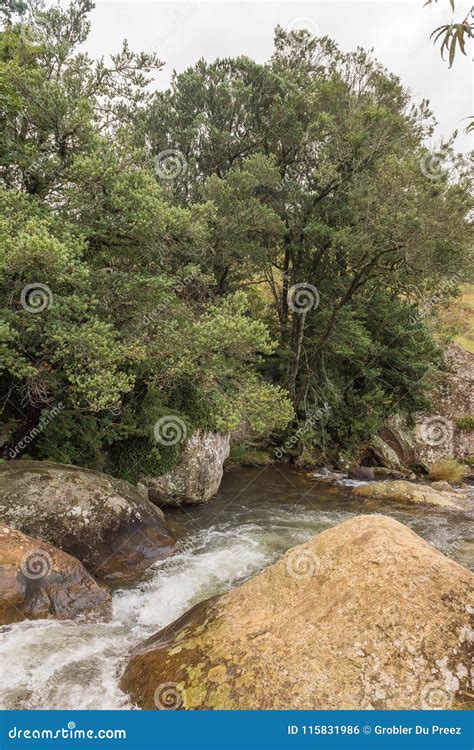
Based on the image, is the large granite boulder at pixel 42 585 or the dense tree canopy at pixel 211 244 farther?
the dense tree canopy at pixel 211 244

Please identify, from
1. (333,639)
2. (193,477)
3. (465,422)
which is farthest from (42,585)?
(465,422)

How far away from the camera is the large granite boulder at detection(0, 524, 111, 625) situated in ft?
24.1

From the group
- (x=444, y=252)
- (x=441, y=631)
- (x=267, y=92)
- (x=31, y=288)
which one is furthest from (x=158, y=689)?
(x=267, y=92)

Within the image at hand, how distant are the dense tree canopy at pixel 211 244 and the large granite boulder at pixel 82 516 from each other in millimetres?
1809

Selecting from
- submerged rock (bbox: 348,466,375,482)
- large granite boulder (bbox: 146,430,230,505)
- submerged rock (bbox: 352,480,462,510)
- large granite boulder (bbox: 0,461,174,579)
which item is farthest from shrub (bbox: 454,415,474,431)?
large granite boulder (bbox: 0,461,174,579)

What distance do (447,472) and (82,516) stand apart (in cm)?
1540

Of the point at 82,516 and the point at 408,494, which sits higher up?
the point at 408,494

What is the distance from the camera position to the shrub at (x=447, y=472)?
19.9 meters

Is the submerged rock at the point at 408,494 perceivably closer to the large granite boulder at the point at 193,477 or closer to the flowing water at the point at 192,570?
the flowing water at the point at 192,570

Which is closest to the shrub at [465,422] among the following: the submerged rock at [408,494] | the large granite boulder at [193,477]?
the submerged rock at [408,494]

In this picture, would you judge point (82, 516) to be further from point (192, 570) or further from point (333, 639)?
point (333, 639)

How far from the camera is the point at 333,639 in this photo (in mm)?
5496
